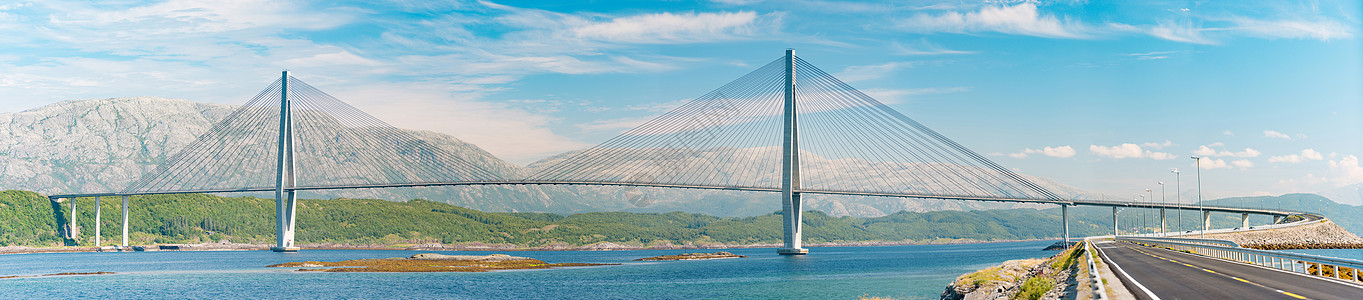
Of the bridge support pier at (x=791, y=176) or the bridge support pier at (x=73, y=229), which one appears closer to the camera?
the bridge support pier at (x=791, y=176)

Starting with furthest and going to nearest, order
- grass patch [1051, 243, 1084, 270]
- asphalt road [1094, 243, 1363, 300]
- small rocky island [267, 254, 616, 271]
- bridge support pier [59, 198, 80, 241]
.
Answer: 1. bridge support pier [59, 198, 80, 241]
2. small rocky island [267, 254, 616, 271]
3. grass patch [1051, 243, 1084, 270]
4. asphalt road [1094, 243, 1363, 300]

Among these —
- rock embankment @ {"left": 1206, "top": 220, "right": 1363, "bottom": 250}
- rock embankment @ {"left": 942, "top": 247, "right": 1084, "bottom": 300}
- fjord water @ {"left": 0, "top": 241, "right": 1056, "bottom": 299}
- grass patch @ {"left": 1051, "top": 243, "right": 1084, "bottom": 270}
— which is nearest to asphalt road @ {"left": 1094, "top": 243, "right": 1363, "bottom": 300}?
rock embankment @ {"left": 942, "top": 247, "right": 1084, "bottom": 300}

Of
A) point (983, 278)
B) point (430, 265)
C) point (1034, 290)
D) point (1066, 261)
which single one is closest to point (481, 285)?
point (430, 265)

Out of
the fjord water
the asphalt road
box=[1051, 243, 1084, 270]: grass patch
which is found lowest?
the fjord water

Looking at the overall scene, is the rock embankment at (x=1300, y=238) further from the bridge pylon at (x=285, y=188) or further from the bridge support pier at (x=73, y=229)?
the bridge support pier at (x=73, y=229)

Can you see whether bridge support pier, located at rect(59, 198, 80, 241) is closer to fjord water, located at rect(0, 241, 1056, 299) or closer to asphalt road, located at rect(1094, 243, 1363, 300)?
fjord water, located at rect(0, 241, 1056, 299)

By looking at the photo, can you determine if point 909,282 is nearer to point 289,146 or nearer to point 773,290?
point 773,290

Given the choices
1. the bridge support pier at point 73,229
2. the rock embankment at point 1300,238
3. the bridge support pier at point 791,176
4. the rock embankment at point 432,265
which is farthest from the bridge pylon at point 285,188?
the rock embankment at point 1300,238

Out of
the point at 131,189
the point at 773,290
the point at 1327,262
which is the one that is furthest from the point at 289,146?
the point at 1327,262

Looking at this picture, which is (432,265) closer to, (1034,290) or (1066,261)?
(1066,261)
